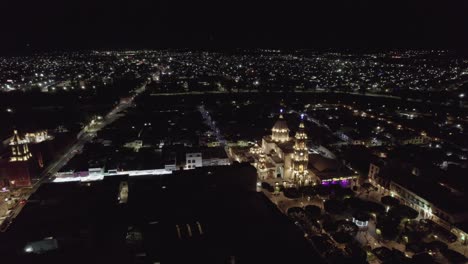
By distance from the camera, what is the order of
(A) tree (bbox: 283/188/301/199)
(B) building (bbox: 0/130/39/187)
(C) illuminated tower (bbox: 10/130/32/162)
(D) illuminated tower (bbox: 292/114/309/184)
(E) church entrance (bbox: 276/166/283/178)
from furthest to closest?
(E) church entrance (bbox: 276/166/283/178) → (D) illuminated tower (bbox: 292/114/309/184) → (C) illuminated tower (bbox: 10/130/32/162) → (B) building (bbox: 0/130/39/187) → (A) tree (bbox: 283/188/301/199)

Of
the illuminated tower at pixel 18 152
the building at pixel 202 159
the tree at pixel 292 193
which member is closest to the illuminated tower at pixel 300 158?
the tree at pixel 292 193

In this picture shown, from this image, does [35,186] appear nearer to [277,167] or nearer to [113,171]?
[113,171]

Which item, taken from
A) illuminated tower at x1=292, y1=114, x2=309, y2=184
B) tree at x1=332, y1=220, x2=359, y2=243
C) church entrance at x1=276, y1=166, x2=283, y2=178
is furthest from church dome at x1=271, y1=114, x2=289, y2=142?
tree at x1=332, y1=220, x2=359, y2=243

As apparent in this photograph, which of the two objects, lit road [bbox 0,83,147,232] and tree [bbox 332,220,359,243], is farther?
lit road [bbox 0,83,147,232]

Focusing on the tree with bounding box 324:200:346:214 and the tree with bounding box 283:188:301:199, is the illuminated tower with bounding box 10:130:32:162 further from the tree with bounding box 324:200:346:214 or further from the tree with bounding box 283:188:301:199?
the tree with bounding box 324:200:346:214

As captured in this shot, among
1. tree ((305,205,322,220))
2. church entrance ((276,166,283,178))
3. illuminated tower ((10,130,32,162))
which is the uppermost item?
illuminated tower ((10,130,32,162))


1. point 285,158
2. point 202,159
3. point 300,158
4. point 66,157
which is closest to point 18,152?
point 66,157

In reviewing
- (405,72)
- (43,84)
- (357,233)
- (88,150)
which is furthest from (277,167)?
(405,72)

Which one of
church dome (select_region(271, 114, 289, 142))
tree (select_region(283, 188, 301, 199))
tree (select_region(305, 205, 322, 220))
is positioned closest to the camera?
tree (select_region(305, 205, 322, 220))
